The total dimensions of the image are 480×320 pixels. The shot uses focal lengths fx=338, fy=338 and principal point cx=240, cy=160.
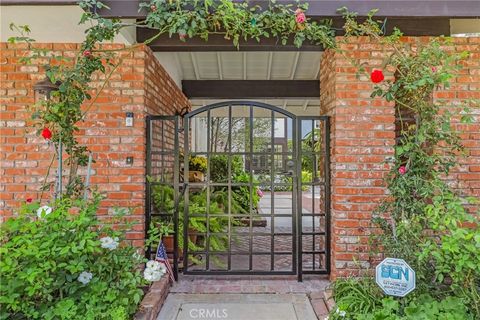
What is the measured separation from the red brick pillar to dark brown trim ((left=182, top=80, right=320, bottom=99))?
2763 mm

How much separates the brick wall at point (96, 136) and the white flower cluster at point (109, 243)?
0.81m

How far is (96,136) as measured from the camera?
11.6ft

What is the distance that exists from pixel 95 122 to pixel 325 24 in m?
2.52

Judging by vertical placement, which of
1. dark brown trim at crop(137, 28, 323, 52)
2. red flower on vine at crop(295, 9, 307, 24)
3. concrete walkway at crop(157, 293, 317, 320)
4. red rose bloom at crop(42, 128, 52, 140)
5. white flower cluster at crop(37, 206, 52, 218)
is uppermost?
dark brown trim at crop(137, 28, 323, 52)

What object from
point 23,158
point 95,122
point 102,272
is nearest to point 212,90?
point 95,122

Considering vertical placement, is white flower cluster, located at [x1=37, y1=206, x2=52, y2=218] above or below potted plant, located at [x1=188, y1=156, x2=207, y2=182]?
below

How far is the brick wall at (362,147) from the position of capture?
11.2 feet

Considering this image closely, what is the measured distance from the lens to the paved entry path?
299 centimetres

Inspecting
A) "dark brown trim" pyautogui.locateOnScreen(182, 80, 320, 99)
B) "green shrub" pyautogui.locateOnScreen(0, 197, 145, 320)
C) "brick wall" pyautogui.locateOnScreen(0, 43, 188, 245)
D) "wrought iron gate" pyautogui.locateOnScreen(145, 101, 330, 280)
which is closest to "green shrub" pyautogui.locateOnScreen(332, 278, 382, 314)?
"wrought iron gate" pyautogui.locateOnScreen(145, 101, 330, 280)

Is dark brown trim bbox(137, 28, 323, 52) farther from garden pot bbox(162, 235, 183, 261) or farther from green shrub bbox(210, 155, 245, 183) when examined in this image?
garden pot bbox(162, 235, 183, 261)

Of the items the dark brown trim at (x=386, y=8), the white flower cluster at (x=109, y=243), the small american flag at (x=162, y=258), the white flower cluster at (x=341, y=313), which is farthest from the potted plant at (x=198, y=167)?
the white flower cluster at (x=341, y=313)

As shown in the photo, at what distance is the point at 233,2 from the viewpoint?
2971 mm

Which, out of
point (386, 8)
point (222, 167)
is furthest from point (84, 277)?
point (386, 8)

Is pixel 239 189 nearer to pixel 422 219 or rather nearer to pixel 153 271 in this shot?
pixel 153 271
